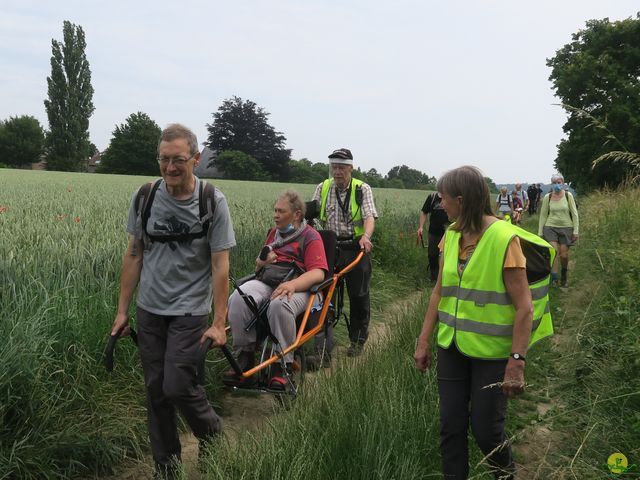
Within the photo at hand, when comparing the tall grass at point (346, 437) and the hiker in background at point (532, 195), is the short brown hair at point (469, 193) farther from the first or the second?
the hiker in background at point (532, 195)

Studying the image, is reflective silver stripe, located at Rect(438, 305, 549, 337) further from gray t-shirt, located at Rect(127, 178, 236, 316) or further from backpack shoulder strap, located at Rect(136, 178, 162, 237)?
backpack shoulder strap, located at Rect(136, 178, 162, 237)

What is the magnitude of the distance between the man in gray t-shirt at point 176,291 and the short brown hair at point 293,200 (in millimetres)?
1624

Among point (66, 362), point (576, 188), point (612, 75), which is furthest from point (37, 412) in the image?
point (576, 188)

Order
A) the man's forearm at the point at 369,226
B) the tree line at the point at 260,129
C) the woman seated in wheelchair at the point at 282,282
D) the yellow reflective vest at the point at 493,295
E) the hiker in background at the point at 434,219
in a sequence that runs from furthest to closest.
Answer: the tree line at the point at 260,129
the hiker in background at the point at 434,219
the man's forearm at the point at 369,226
the woman seated in wheelchair at the point at 282,282
the yellow reflective vest at the point at 493,295

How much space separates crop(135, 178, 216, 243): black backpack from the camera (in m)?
3.10

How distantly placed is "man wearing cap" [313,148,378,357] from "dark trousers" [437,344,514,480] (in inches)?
121

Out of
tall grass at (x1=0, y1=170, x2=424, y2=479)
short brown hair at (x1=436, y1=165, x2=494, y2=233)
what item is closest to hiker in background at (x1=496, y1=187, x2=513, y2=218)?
tall grass at (x1=0, y1=170, x2=424, y2=479)

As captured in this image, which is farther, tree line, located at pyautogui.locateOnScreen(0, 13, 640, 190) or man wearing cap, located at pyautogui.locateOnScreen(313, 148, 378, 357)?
tree line, located at pyautogui.locateOnScreen(0, 13, 640, 190)

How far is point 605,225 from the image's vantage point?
28.1ft

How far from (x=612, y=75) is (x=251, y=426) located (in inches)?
1219

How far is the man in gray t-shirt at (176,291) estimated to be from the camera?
121 inches

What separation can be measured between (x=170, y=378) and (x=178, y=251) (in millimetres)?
671

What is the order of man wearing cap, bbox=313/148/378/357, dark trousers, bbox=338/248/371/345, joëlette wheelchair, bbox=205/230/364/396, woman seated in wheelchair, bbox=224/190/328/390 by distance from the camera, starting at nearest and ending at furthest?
joëlette wheelchair, bbox=205/230/364/396 → woman seated in wheelchair, bbox=224/190/328/390 → man wearing cap, bbox=313/148/378/357 → dark trousers, bbox=338/248/371/345

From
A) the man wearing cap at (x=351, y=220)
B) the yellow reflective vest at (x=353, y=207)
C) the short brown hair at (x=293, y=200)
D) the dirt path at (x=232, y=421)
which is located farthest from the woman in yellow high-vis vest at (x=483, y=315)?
the yellow reflective vest at (x=353, y=207)
